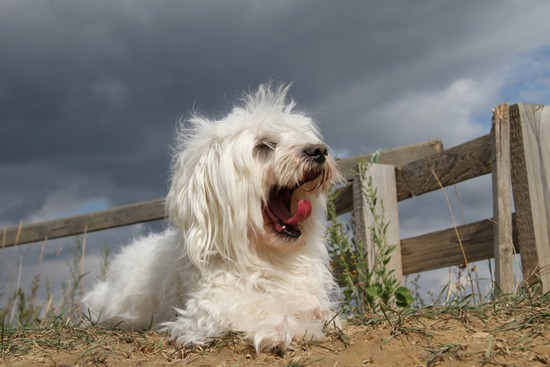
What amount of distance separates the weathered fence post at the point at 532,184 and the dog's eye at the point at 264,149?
2.16 meters

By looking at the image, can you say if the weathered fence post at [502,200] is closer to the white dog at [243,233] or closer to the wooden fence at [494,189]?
the wooden fence at [494,189]

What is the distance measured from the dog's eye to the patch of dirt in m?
1.08

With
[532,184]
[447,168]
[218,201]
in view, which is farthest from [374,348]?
[447,168]

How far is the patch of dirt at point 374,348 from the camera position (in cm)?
181

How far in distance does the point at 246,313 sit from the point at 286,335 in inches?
11.9

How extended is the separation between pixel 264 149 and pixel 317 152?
347mm

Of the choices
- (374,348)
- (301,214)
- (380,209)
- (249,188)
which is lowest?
(374,348)

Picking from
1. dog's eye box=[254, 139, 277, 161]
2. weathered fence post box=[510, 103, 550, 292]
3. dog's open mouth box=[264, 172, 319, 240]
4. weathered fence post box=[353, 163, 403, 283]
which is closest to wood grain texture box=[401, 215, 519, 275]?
weathered fence post box=[353, 163, 403, 283]

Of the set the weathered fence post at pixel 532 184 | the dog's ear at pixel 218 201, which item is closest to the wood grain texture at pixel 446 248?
the weathered fence post at pixel 532 184

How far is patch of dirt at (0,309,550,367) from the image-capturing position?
1.81 metres

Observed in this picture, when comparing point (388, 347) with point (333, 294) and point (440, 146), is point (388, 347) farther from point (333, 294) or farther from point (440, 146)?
point (440, 146)

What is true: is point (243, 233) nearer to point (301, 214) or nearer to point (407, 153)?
point (301, 214)

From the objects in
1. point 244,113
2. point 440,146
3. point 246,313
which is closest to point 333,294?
point 246,313

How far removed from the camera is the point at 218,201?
8.84ft
